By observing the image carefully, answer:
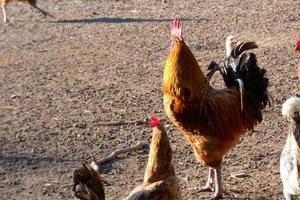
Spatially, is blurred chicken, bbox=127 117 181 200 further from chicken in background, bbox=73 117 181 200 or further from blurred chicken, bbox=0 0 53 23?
blurred chicken, bbox=0 0 53 23

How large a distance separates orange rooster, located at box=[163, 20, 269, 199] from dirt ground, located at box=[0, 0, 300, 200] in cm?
56

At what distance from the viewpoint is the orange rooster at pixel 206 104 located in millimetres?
6598

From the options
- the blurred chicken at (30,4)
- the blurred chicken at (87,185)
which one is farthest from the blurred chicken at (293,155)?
the blurred chicken at (30,4)

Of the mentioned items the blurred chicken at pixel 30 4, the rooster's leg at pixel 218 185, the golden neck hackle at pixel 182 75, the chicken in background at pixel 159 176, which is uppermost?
the golden neck hackle at pixel 182 75

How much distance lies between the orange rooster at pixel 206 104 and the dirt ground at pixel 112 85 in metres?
0.56

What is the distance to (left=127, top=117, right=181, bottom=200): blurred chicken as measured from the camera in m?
5.58

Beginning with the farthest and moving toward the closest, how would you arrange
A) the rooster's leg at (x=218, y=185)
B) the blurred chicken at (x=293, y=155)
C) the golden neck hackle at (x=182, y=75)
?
the rooster's leg at (x=218, y=185)
the golden neck hackle at (x=182, y=75)
the blurred chicken at (x=293, y=155)

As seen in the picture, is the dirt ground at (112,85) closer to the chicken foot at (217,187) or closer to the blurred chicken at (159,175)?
the chicken foot at (217,187)

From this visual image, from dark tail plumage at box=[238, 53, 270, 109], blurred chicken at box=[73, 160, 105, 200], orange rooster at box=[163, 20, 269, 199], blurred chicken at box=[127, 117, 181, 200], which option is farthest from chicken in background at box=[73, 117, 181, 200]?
dark tail plumage at box=[238, 53, 270, 109]

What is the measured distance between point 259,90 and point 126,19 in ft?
22.2

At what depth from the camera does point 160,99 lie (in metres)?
9.18

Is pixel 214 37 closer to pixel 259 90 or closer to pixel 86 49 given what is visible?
pixel 86 49

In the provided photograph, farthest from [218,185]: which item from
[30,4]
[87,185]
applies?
[30,4]

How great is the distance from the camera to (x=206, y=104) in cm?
668
